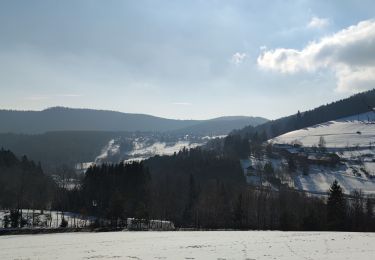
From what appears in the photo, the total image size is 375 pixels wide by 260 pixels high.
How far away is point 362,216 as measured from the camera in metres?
107

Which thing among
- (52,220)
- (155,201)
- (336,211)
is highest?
(336,211)

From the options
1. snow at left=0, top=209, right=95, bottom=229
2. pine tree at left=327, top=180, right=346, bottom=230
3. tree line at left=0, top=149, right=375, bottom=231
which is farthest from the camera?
tree line at left=0, top=149, right=375, bottom=231

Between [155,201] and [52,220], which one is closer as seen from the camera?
[52,220]

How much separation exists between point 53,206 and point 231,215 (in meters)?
63.5

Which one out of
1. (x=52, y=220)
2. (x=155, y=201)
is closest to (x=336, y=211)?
(x=155, y=201)

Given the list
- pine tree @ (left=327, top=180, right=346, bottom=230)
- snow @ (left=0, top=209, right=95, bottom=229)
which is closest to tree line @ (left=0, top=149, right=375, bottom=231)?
snow @ (left=0, top=209, right=95, bottom=229)

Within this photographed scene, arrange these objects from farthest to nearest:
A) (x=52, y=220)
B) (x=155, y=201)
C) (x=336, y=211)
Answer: (x=155, y=201)
(x=52, y=220)
(x=336, y=211)

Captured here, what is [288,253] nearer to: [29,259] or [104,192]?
[29,259]

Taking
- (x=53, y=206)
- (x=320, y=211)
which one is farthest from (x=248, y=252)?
(x=53, y=206)

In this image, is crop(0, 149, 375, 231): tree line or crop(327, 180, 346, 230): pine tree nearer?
crop(327, 180, 346, 230): pine tree

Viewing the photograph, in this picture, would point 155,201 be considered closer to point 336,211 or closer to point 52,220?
point 52,220

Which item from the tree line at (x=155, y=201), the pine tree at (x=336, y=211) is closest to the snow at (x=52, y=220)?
the tree line at (x=155, y=201)

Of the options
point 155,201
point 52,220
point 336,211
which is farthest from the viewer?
point 155,201

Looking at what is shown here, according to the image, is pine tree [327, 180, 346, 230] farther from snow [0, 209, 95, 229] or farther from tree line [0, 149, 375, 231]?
snow [0, 209, 95, 229]
